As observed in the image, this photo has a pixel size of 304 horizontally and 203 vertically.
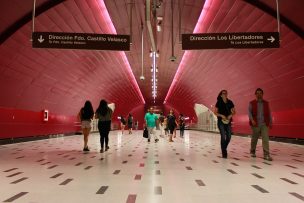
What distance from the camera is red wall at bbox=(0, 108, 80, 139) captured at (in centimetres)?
1471

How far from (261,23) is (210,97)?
18.4 meters

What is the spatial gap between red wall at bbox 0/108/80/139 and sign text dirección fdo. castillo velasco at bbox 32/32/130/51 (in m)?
6.26

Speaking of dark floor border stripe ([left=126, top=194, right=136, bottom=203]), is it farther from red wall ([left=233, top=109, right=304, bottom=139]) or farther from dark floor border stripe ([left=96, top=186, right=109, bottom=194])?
red wall ([left=233, top=109, right=304, bottom=139])

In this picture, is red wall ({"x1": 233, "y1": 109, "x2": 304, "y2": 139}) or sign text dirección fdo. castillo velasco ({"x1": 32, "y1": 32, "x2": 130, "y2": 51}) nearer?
sign text dirección fdo. castillo velasco ({"x1": 32, "y1": 32, "x2": 130, "y2": 51})

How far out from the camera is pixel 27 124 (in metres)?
17.2

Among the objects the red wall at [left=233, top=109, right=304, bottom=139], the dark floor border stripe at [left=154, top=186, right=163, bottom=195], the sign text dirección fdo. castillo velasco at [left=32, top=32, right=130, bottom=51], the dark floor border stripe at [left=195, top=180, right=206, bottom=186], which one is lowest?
the dark floor border stripe at [left=154, top=186, right=163, bottom=195]

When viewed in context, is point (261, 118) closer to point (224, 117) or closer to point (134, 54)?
point (224, 117)

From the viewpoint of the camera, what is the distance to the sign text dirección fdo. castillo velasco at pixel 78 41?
946cm

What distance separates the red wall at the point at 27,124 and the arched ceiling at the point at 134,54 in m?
0.41

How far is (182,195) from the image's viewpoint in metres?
4.29

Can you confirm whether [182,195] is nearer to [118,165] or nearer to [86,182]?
[86,182]

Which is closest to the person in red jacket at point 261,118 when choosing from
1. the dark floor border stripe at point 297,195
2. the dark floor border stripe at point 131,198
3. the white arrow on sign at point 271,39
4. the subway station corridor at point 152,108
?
the subway station corridor at point 152,108

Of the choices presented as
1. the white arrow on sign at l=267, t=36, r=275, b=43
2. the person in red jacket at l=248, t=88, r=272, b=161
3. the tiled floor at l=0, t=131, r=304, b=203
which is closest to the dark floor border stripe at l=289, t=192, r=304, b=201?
the tiled floor at l=0, t=131, r=304, b=203

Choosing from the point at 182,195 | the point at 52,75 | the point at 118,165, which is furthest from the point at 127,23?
the point at 182,195
